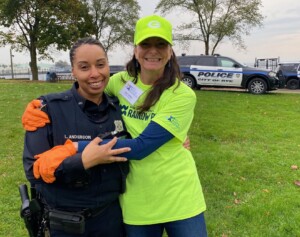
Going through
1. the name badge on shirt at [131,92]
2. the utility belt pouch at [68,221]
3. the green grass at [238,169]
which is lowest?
the green grass at [238,169]

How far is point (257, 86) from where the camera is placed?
49.1 feet

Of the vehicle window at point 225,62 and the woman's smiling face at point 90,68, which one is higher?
the vehicle window at point 225,62

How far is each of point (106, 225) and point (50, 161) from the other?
1.72 ft

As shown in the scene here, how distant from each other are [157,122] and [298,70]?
19.5 meters

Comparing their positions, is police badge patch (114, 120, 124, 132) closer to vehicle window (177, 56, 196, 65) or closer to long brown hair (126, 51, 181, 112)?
long brown hair (126, 51, 181, 112)

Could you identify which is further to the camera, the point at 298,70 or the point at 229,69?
the point at 298,70

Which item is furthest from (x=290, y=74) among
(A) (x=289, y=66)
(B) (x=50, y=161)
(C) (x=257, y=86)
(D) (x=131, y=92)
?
(B) (x=50, y=161)

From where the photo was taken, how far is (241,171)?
5.43 metres

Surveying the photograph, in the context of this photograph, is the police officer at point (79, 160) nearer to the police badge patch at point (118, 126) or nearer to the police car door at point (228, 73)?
the police badge patch at point (118, 126)

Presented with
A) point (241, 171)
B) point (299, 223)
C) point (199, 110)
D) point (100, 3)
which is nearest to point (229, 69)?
point (199, 110)

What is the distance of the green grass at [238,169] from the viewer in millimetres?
3896

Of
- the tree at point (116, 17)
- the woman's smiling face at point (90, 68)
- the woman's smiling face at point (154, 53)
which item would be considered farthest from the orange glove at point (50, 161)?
the tree at point (116, 17)

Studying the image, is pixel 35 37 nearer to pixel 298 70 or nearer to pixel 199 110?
pixel 298 70

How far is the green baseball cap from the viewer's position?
1.92m
